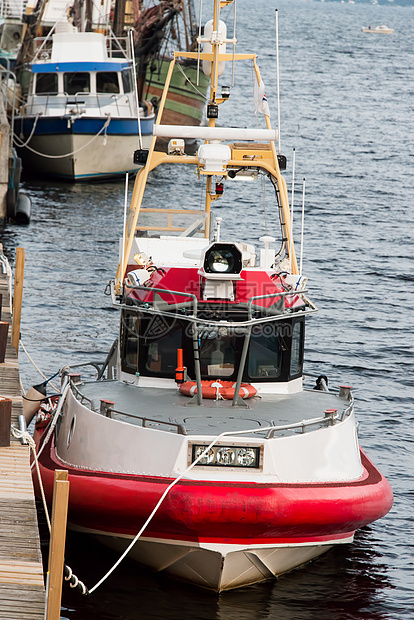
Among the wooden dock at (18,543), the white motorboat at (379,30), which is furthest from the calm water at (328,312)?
the white motorboat at (379,30)

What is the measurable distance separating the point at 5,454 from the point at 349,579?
4.40 metres

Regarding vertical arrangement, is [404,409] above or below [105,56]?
below

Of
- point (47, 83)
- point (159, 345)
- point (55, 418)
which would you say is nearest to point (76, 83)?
point (47, 83)

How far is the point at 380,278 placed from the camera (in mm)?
28125

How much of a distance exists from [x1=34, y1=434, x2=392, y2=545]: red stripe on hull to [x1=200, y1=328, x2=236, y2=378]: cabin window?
2002mm

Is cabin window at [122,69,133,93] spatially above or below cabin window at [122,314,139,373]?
above

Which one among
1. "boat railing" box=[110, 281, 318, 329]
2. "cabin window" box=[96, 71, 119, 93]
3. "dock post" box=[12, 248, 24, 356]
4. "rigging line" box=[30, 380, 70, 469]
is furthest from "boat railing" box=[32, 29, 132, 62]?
"boat railing" box=[110, 281, 318, 329]

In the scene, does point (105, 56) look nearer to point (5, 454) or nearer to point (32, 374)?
point (32, 374)

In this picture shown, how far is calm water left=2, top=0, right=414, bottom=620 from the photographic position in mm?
11641

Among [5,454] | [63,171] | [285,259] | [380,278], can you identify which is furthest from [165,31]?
[5,454]

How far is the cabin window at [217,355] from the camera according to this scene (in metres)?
12.4

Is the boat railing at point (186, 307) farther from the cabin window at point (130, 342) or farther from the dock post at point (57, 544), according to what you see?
the dock post at point (57, 544)

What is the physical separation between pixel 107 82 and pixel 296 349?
2971 centimetres

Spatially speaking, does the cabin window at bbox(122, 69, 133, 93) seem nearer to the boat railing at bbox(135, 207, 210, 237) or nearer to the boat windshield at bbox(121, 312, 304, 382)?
the boat railing at bbox(135, 207, 210, 237)
